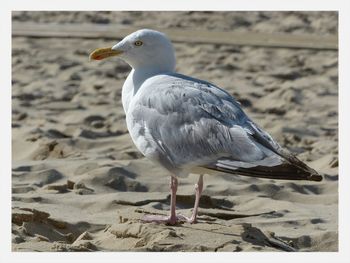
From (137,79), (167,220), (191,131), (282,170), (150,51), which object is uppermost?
(150,51)

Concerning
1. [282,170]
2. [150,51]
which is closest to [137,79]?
[150,51]

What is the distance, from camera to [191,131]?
467 cm

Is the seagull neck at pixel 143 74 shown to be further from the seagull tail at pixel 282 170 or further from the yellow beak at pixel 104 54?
the seagull tail at pixel 282 170

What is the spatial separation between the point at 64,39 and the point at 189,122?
719 centimetres

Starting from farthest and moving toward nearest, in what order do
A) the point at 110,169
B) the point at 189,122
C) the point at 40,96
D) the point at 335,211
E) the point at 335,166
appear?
the point at 40,96 < the point at 335,166 < the point at 110,169 < the point at 335,211 < the point at 189,122

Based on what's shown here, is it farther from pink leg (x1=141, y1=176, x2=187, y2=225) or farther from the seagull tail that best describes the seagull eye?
the seagull tail

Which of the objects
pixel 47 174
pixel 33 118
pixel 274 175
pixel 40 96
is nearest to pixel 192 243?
pixel 274 175

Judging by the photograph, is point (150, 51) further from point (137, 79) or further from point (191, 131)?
point (191, 131)

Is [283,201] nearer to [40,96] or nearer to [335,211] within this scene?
[335,211]

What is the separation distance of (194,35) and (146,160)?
5517mm

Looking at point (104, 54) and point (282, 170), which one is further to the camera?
point (104, 54)

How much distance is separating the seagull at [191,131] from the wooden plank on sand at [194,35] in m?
6.35

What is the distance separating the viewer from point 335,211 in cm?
568

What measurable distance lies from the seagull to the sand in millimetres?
355
